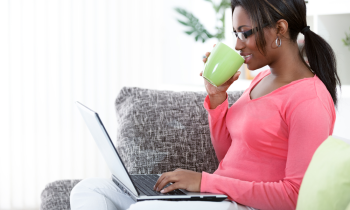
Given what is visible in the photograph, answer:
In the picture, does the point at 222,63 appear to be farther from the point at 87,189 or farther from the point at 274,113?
the point at 87,189

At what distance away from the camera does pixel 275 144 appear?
105cm

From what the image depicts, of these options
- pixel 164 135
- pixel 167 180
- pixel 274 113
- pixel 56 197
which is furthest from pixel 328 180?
pixel 56 197

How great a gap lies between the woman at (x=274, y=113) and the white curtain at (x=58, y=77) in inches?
67.8

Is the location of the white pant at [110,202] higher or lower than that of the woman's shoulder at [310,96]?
lower

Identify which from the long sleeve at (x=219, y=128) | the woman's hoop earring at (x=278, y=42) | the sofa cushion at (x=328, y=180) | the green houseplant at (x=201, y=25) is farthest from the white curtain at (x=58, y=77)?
the sofa cushion at (x=328, y=180)

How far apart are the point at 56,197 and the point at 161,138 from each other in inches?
17.5

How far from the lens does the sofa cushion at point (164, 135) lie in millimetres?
1427

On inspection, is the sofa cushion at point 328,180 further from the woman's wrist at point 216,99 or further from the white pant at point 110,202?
the woman's wrist at point 216,99

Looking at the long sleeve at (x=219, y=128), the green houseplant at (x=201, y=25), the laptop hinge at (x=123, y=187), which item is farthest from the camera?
the green houseplant at (x=201, y=25)

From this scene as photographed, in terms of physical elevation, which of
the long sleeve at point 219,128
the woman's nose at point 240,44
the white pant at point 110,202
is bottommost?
the white pant at point 110,202

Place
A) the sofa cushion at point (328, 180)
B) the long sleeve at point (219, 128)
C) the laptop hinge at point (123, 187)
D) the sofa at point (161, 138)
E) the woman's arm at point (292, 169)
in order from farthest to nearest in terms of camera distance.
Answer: the sofa at point (161, 138) < the long sleeve at point (219, 128) < the laptop hinge at point (123, 187) < the woman's arm at point (292, 169) < the sofa cushion at point (328, 180)

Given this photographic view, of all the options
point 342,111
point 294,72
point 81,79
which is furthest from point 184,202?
point 81,79

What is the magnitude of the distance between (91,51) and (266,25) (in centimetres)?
194

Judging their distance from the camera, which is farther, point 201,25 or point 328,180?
point 201,25
